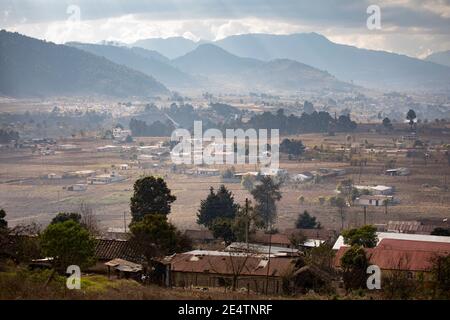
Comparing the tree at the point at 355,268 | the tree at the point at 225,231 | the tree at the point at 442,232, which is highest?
the tree at the point at 355,268

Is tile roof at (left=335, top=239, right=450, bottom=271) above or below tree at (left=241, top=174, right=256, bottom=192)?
above

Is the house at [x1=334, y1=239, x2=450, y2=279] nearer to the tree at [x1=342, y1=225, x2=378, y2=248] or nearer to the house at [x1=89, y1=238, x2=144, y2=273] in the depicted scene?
the tree at [x1=342, y1=225, x2=378, y2=248]

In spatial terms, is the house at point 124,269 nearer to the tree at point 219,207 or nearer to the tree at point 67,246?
the tree at point 67,246

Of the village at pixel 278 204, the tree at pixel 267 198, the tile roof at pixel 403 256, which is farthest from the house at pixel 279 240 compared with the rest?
the tree at pixel 267 198

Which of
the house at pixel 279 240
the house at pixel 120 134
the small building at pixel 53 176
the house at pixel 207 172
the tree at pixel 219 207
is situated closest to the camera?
the house at pixel 279 240

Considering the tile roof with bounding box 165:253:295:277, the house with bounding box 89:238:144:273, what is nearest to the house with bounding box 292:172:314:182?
the house with bounding box 89:238:144:273

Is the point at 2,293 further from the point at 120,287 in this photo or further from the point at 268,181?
the point at 268,181
